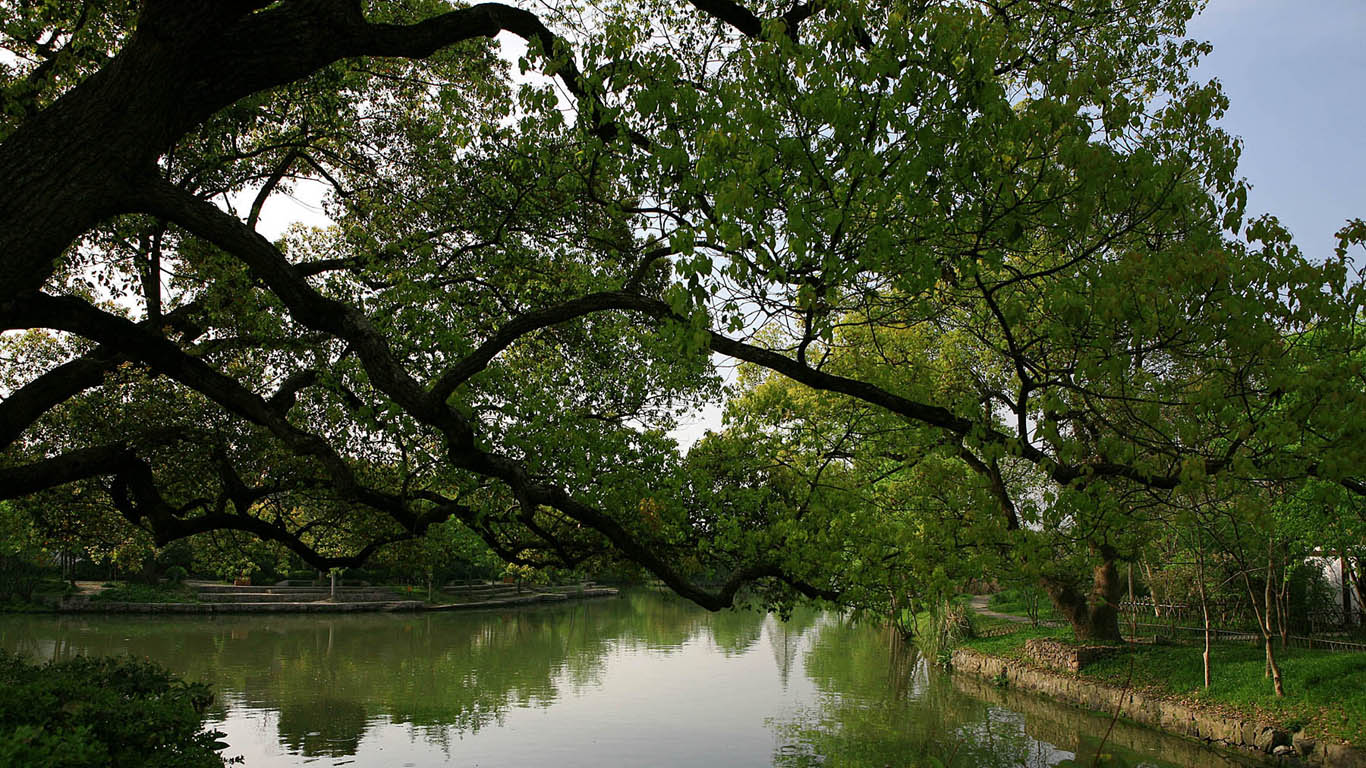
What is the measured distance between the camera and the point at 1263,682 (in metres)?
13.3

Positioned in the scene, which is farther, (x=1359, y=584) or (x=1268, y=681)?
(x=1359, y=584)

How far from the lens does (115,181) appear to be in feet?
16.1

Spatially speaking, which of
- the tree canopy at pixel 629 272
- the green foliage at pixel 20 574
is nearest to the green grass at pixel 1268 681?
the tree canopy at pixel 629 272

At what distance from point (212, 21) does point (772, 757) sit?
37.6 feet

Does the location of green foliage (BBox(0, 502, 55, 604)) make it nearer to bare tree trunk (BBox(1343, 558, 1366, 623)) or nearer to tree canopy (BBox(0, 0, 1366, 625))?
tree canopy (BBox(0, 0, 1366, 625))

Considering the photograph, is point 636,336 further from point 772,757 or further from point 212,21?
point 772,757

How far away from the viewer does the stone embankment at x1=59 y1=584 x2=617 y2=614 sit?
2773 cm

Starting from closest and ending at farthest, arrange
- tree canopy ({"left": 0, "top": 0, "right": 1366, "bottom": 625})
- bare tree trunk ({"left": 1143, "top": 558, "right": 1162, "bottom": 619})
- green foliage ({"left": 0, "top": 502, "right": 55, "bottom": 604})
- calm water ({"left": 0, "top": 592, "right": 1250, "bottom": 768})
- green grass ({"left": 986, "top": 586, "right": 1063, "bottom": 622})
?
tree canopy ({"left": 0, "top": 0, "right": 1366, "bottom": 625}) < calm water ({"left": 0, "top": 592, "right": 1250, "bottom": 768}) < bare tree trunk ({"left": 1143, "top": 558, "right": 1162, "bottom": 619}) < green foliage ({"left": 0, "top": 502, "right": 55, "bottom": 604}) < green grass ({"left": 986, "top": 586, "right": 1063, "bottom": 622})

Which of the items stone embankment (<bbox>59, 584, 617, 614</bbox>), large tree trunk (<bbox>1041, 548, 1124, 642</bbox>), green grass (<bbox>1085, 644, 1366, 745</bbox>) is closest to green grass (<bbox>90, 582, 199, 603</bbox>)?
stone embankment (<bbox>59, 584, 617, 614</bbox>)

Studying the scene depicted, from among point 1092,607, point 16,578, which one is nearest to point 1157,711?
point 1092,607

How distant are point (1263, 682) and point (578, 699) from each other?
38.5 ft

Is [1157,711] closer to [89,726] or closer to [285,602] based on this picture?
[89,726]

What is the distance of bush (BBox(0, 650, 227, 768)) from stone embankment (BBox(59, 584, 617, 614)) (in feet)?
75.4

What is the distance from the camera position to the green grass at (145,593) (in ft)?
92.2
